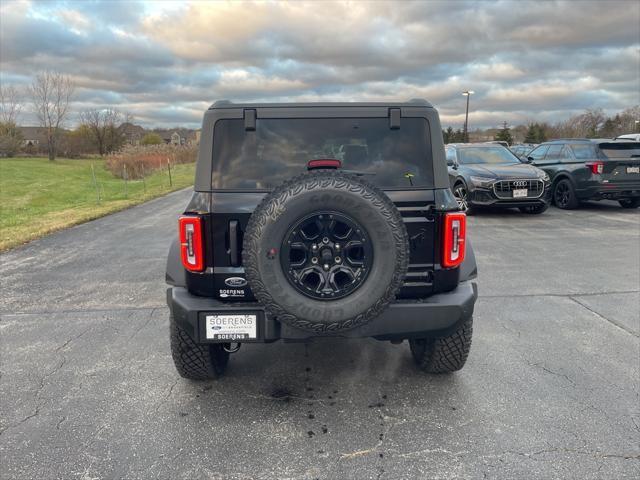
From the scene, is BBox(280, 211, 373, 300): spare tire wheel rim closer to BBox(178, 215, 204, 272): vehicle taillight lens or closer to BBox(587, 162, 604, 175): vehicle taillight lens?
BBox(178, 215, 204, 272): vehicle taillight lens

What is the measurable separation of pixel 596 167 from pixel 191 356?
1066cm

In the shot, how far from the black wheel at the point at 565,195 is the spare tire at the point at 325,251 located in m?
10.5

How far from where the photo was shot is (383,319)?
2.63 m

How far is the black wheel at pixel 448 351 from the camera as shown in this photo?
10.3ft

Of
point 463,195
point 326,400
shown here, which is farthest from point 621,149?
point 326,400

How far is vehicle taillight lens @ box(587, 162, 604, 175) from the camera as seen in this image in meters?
10.5

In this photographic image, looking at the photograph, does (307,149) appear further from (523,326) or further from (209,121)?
(523,326)

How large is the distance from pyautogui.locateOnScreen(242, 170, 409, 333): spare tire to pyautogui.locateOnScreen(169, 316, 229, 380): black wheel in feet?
2.95

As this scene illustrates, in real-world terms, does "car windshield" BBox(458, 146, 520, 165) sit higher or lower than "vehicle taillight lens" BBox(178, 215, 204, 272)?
higher

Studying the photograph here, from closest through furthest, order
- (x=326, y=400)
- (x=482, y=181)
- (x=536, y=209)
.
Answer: (x=326, y=400) < (x=482, y=181) < (x=536, y=209)

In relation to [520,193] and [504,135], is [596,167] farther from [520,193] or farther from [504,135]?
[504,135]

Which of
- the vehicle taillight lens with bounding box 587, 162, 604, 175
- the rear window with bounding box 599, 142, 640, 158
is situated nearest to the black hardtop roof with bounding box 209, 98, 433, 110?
the vehicle taillight lens with bounding box 587, 162, 604, 175

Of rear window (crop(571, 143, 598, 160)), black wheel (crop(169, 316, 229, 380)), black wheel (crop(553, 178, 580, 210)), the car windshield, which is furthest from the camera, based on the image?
black wheel (crop(553, 178, 580, 210))

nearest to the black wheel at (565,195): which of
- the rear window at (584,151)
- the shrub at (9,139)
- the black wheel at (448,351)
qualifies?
the rear window at (584,151)
